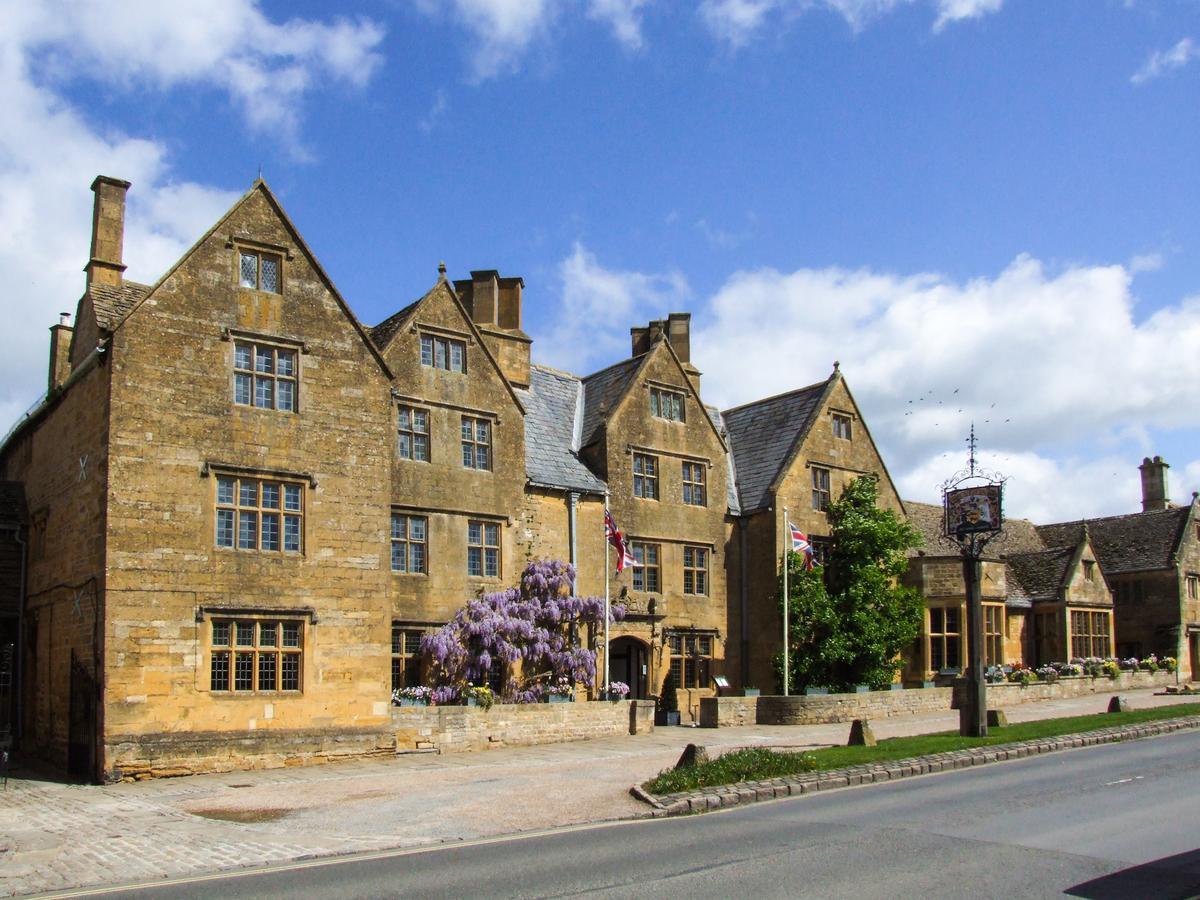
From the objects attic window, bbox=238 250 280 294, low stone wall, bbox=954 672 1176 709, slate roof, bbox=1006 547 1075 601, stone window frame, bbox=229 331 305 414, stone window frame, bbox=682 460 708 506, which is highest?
attic window, bbox=238 250 280 294

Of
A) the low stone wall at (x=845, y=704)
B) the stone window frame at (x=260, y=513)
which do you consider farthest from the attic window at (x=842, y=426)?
the stone window frame at (x=260, y=513)

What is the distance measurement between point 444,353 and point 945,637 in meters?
21.8

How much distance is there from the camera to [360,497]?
86.9ft

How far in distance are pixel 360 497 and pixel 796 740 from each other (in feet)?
39.1

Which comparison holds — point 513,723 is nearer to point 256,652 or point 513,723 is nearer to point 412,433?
point 256,652

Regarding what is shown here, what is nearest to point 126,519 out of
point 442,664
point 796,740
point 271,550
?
point 271,550

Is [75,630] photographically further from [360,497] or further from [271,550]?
[360,497]

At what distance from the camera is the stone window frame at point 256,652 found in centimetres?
2412

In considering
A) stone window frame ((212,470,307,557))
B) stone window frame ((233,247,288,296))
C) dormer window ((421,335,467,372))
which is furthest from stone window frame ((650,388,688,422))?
stone window frame ((212,470,307,557))

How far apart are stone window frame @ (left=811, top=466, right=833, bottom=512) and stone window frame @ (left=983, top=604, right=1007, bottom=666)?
8809 millimetres

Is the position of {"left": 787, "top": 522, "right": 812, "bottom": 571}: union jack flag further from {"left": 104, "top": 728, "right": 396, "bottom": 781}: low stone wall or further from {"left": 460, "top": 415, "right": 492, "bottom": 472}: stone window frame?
{"left": 104, "top": 728, "right": 396, "bottom": 781}: low stone wall

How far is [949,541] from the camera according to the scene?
1829 inches

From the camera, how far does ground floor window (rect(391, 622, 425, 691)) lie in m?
29.7

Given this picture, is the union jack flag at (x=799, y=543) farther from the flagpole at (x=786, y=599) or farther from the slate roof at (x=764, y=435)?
the slate roof at (x=764, y=435)
